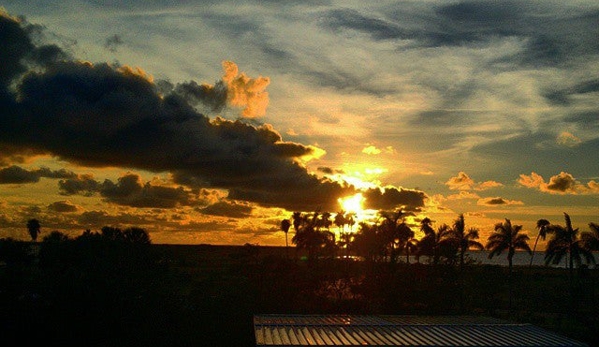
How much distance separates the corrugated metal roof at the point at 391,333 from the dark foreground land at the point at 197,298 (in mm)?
8484

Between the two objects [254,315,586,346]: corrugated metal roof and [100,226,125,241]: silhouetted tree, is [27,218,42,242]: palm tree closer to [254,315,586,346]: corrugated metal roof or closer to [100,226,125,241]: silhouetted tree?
[100,226,125,241]: silhouetted tree

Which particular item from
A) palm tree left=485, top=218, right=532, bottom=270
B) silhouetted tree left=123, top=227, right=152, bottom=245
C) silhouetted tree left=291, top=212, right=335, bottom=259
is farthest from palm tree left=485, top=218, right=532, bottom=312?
silhouetted tree left=123, top=227, right=152, bottom=245

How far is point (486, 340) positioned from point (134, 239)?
33.3 metres

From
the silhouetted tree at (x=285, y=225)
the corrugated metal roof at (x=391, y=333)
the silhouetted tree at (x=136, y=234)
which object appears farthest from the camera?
the silhouetted tree at (x=285, y=225)

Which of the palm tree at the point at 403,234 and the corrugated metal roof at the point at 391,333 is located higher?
the palm tree at the point at 403,234

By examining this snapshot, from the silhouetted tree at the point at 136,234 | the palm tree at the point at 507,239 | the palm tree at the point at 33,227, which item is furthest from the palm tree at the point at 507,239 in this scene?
the palm tree at the point at 33,227

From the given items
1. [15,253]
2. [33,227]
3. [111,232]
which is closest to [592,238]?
[111,232]

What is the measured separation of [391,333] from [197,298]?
19.8 metres

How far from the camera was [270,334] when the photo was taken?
987 inches

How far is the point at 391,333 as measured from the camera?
26.4m

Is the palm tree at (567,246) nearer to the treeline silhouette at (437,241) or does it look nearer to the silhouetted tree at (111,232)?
the treeline silhouette at (437,241)

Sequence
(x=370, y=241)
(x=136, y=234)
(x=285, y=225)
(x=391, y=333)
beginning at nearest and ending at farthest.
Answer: (x=391, y=333)
(x=136, y=234)
(x=370, y=241)
(x=285, y=225)

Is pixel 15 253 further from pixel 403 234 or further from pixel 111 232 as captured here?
pixel 403 234

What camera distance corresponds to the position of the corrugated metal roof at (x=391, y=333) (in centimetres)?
2447
